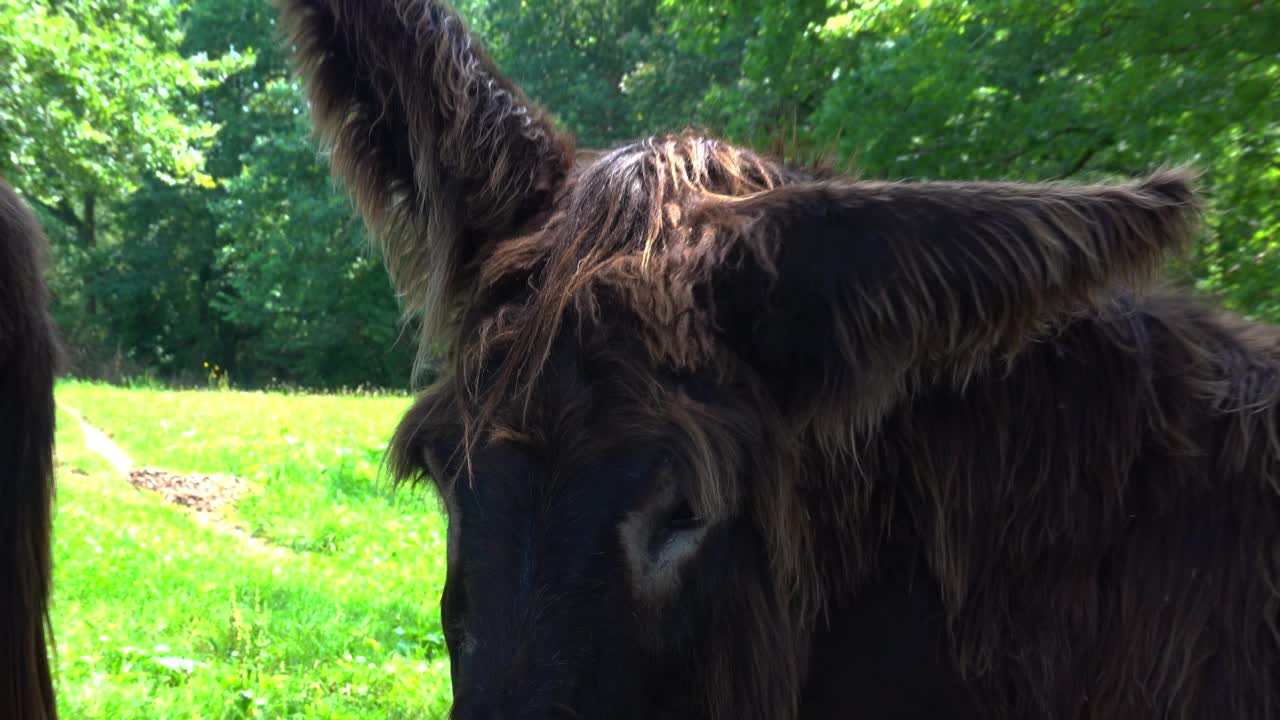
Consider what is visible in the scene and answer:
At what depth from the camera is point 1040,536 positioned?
1.85 m

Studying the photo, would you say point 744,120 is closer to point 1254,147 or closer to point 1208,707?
point 1254,147

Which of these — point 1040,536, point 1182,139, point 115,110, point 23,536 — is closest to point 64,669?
point 23,536

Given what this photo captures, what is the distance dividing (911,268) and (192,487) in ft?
35.5

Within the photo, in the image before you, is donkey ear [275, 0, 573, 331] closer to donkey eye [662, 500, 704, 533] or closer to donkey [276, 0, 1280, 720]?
donkey [276, 0, 1280, 720]

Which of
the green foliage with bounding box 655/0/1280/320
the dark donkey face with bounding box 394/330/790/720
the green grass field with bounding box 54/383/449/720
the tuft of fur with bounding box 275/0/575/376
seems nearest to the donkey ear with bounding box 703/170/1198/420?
the dark donkey face with bounding box 394/330/790/720

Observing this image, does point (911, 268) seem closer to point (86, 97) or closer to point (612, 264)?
point (612, 264)

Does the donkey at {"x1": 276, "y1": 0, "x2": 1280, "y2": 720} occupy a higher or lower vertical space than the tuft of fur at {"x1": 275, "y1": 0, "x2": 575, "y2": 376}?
lower

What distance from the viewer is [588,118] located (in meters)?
29.5

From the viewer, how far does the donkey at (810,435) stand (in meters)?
1.58

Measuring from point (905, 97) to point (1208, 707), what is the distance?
468 cm

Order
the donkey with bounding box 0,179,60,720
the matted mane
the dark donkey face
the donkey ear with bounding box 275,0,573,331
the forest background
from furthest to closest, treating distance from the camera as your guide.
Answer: the forest background → the donkey with bounding box 0,179,60,720 → the donkey ear with bounding box 275,0,573,331 → the matted mane → the dark donkey face

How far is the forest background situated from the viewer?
4.41m

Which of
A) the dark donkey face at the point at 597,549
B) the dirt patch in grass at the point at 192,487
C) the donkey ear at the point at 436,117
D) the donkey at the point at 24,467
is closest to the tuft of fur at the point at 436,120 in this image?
the donkey ear at the point at 436,117

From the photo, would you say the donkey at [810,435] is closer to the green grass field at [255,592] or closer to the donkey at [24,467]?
the green grass field at [255,592]
